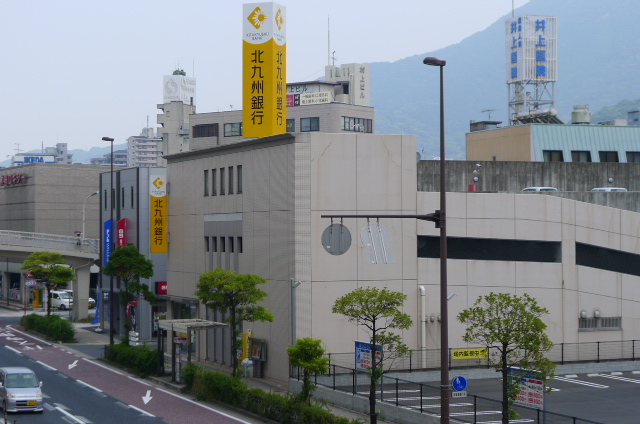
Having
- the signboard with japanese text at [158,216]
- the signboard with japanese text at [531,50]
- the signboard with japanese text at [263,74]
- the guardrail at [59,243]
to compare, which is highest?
the signboard with japanese text at [531,50]

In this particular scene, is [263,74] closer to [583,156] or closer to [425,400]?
[425,400]

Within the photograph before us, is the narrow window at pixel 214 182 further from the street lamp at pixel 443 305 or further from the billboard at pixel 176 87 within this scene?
the billboard at pixel 176 87

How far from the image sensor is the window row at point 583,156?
231 ft

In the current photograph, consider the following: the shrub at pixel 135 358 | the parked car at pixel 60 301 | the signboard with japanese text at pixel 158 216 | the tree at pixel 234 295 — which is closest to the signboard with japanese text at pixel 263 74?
the signboard with japanese text at pixel 158 216

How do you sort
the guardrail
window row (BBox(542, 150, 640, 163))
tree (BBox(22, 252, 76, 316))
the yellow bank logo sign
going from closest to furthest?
the yellow bank logo sign → tree (BBox(22, 252, 76, 316)) → window row (BBox(542, 150, 640, 163)) → the guardrail

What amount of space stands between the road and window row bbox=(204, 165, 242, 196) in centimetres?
1086

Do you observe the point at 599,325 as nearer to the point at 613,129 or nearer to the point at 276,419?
the point at 276,419

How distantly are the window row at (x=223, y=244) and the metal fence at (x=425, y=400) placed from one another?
9.31m

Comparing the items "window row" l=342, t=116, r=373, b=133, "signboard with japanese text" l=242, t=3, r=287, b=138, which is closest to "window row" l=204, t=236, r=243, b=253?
"signboard with japanese text" l=242, t=3, r=287, b=138

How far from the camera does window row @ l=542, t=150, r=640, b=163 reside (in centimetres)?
7050

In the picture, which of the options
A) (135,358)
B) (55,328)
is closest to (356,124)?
(55,328)

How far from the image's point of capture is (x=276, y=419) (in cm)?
3247

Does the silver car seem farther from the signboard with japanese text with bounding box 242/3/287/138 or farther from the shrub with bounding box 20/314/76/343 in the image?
the shrub with bounding box 20/314/76/343

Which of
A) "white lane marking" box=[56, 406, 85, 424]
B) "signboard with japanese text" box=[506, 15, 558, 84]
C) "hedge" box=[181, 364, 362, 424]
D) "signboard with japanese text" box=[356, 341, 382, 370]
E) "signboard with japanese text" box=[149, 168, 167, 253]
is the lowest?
"white lane marking" box=[56, 406, 85, 424]
